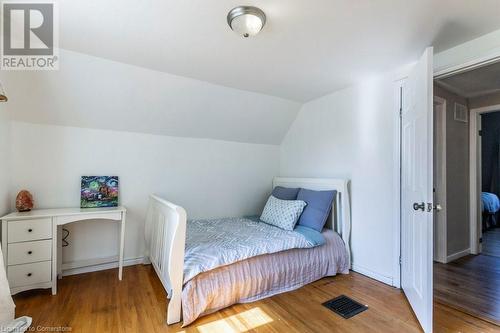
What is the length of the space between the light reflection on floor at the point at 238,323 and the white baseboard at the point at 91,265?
1.59 metres

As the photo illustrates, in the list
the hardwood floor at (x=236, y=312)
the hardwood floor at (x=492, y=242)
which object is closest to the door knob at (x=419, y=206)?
the hardwood floor at (x=236, y=312)

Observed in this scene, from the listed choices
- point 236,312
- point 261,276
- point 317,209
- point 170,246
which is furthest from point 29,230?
point 317,209

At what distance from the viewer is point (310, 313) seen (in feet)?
6.56

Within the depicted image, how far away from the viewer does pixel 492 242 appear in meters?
4.02

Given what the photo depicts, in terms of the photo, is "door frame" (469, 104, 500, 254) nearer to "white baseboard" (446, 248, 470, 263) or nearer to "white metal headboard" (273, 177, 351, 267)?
"white baseboard" (446, 248, 470, 263)

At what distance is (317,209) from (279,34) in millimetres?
1858

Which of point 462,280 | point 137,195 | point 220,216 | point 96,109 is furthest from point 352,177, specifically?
point 96,109

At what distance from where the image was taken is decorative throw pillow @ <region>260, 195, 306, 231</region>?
2.79 m

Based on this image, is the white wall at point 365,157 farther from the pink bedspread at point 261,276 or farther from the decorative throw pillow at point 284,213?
the decorative throw pillow at point 284,213

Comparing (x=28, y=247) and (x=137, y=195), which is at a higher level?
(x=137, y=195)

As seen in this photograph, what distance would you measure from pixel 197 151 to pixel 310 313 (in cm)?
236

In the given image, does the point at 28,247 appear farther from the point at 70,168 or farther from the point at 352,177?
the point at 352,177

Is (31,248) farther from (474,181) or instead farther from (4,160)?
(474,181)

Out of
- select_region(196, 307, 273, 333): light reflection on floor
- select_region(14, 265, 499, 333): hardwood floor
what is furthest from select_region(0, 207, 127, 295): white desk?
select_region(196, 307, 273, 333): light reflection on floor
